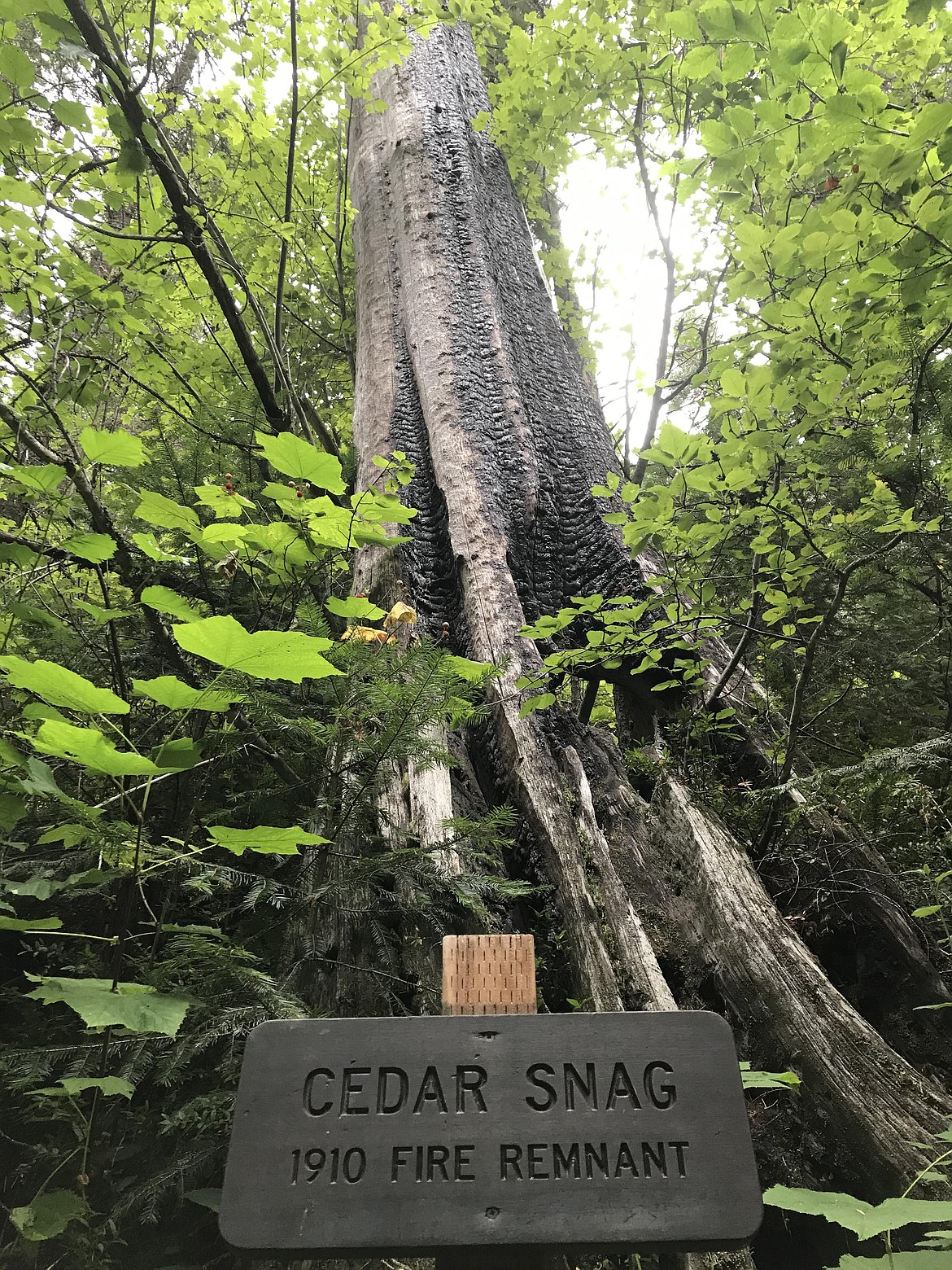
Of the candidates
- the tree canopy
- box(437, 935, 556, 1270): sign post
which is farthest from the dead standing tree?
box(437, 935, 556, 1270): sign post

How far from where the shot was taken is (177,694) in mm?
1082

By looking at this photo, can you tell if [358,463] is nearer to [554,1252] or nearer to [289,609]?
[289,609]

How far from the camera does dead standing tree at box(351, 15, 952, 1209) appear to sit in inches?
70.6

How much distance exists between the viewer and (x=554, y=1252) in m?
0.92

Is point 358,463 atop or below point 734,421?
atop

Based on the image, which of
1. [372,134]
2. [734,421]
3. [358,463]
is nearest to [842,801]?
[734,421]

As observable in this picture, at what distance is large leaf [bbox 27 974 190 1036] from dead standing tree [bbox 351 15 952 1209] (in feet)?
3.23

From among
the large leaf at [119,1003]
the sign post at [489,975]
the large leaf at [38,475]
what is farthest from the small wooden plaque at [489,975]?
the large leaf at [38,475]

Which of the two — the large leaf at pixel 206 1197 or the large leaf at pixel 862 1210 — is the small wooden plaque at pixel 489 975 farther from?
the large leaf at pixel 206 1197

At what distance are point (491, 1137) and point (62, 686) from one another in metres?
0.91

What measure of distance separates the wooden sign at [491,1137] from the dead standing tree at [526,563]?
76 centimetres

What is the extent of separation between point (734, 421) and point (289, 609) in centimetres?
172

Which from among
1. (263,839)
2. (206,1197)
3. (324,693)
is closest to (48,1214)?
(206,1197)

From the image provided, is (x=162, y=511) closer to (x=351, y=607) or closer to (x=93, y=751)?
(x=351, y=607)
